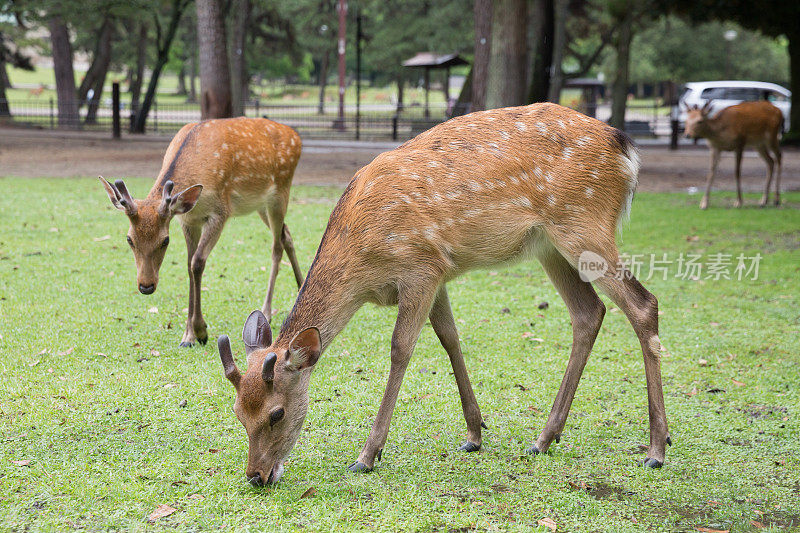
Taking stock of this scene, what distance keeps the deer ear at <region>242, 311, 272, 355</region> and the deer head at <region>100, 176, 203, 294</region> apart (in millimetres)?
1784

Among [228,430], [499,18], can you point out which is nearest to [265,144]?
[228,430]

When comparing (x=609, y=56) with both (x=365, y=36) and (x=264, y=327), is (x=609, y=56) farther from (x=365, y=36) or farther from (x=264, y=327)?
(x=264, y=327)

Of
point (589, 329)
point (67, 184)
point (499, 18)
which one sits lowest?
point (67, 184)

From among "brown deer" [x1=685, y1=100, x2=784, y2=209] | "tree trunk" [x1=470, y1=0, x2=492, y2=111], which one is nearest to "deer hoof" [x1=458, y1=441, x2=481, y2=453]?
"brown deer" [x1=685, y1=100, x2=784, y2=209]

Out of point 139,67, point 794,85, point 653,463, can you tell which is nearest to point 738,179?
point 653,463

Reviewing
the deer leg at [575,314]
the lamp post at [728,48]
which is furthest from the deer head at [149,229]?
the lamp post at [728,48]

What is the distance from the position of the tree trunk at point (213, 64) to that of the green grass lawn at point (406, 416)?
255 inches

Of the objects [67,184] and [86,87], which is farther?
[86,87]

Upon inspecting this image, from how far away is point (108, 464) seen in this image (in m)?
3.85

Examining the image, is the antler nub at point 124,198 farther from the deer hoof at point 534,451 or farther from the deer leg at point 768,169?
the deer leg at point 768,169

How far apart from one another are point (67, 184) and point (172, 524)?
11.4 meters

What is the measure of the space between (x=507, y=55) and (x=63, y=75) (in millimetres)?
21360

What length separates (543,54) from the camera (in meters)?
16.6

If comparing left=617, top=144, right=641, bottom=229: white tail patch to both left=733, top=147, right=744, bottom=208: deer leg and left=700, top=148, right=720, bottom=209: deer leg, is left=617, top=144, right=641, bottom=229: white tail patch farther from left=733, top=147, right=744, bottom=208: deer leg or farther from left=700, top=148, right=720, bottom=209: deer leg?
left=733, top=147, right=744, bottom=208: deer leg
